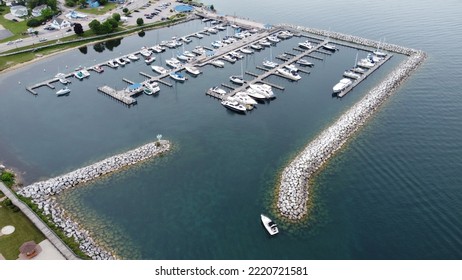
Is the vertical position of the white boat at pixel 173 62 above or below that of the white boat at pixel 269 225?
above

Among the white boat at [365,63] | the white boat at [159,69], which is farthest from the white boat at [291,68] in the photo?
the white boat at [159,69]

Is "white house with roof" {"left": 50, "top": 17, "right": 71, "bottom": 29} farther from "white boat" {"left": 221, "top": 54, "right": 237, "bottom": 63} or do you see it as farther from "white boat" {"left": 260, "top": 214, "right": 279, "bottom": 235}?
"white boat" {"left": 260, "top": 214, "right": 279, "bottom": 235}

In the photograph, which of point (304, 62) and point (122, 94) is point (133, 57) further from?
point (304, 62)

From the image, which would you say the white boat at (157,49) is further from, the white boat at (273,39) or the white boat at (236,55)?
the white boat at (273,39)

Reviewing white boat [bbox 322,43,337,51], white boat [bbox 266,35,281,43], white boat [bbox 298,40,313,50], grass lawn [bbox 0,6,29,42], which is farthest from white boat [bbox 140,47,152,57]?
white boat [bbox 322,43,337,51]

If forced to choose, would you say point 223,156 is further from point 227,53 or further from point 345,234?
point 227,53

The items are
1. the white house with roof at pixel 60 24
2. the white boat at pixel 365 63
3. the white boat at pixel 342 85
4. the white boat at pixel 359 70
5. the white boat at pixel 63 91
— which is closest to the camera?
the white boat at pixel 342 85
